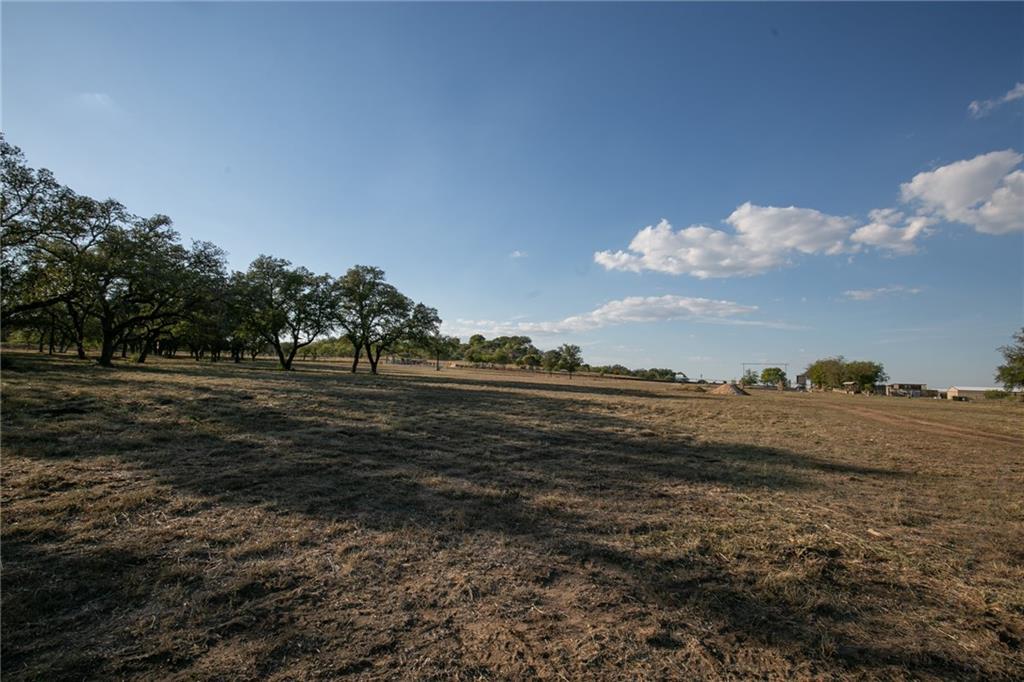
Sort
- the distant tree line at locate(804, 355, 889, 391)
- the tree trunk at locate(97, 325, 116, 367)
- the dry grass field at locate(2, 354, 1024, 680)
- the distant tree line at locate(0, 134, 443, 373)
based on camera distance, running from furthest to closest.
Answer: the distant tree line at locate(804, 355, 889, 391) < the tree trunk at locate(97, 325, 116, 367) < the distant tree line at locate(0, 134, 443, 373) < the dry grass field at locate(2, 354, 1024, 680)

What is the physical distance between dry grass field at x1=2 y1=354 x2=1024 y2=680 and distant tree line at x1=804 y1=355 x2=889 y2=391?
121242 mm

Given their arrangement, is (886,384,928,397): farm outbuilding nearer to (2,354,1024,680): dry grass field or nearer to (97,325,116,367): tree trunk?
(2,354,1024,680): dry grass field

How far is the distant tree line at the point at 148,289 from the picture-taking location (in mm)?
23703

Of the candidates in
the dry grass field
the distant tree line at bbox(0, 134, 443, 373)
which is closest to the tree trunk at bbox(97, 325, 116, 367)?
the distant tree line at bbox(0, 134, 443, 373)

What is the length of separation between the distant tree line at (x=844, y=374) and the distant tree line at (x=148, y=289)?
→ 110m

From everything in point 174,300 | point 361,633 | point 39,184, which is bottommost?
point 361,633

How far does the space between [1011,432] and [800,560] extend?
26.9m

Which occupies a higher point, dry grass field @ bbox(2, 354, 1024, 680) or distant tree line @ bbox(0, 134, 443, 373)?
distant tree line @ bbox(0, 134, 443, 373)

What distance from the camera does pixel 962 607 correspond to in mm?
4016

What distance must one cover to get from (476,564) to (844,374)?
134674mm

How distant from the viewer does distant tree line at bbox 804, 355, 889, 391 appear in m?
103

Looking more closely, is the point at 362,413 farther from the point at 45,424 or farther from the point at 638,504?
the point at 638,504

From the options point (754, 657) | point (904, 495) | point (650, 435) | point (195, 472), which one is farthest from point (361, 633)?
point (650, 435)

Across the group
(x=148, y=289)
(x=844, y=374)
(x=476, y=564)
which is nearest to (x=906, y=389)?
(x=844, y=374)
